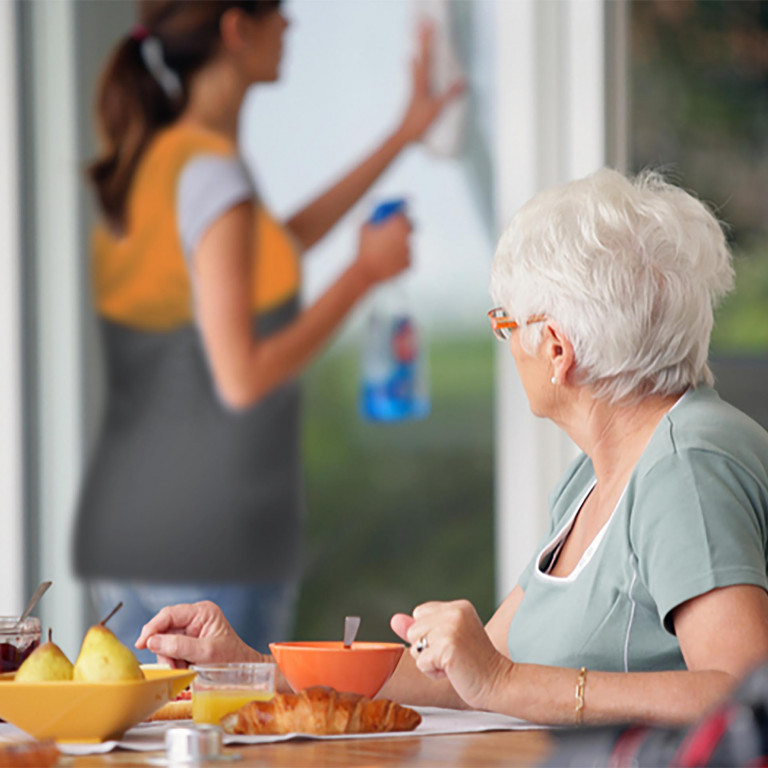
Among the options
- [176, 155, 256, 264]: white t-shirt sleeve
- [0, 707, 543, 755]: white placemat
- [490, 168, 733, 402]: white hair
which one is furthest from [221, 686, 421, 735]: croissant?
[176, 155, 256, 264]: white t-shirt sleeve

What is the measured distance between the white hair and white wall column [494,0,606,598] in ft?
5.69

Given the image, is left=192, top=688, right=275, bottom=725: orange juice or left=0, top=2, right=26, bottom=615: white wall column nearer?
left=192, top=688, right=275, bottom=725: orange juice

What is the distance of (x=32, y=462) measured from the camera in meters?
3.28

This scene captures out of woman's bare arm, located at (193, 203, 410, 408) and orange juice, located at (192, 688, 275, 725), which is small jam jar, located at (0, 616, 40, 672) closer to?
orange juice, located at (192, 688, 275, 725)

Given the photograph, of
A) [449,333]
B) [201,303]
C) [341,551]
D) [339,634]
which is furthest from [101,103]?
[339,634]

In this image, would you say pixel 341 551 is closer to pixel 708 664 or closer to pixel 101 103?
pixel 101 103

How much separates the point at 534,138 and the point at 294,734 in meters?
2.35

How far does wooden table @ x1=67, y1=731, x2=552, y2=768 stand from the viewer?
992 millimetres

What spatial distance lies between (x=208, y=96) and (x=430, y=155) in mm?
614

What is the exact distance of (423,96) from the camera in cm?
329

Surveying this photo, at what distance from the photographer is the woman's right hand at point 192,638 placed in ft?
4.72

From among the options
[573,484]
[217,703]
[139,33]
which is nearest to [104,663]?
[217,703]

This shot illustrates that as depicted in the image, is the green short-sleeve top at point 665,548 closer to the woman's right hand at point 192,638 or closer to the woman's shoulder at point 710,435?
the woman's shoulder at point 710,435

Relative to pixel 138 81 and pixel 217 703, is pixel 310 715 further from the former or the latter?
pixel 138 81
